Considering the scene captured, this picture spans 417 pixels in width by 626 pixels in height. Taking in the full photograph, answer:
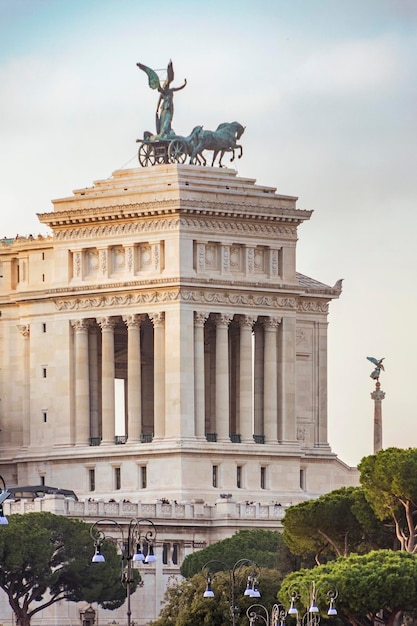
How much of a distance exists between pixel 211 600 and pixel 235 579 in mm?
1484

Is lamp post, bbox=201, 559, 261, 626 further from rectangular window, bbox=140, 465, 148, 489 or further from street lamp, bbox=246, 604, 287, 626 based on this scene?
rectangular window, bbox=140, 465, 148, 489

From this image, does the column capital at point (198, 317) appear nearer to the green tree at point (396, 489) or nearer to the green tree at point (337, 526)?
the green tree at point (337, 526)

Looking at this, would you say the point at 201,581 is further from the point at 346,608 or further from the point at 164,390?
the point at 164,390

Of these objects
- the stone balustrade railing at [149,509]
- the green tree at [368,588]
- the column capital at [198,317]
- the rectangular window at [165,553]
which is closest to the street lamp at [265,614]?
the green tree at [368,588]

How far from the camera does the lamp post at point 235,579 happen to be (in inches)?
5832

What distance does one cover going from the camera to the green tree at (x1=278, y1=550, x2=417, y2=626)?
158 metres

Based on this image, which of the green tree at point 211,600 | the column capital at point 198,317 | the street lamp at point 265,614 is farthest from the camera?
the column capital at point 198,317

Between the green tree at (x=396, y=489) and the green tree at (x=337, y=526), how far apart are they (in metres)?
1.09

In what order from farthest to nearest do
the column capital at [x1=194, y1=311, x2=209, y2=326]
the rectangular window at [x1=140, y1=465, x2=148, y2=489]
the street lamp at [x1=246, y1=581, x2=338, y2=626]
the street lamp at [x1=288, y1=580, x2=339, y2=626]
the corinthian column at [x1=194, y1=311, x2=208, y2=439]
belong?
1. the column capital at [x1=194, y1=311, x2=209, y2=326]
2. the corinthian column at [x1=194, y1=311, x2=208, y2=439]
3. the rectangular window at [x1=140, y1=465, x2=148, y2=489]
4. the street lamp at [x1=288, y1=580, x2=339, y2=626]
5. the street lamp at [x1=246, y1=581, x2=338, y2=626]

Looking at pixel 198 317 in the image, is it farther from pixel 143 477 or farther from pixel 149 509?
pixel 149 509

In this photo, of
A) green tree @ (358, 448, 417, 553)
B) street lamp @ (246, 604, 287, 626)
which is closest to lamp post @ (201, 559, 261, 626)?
street lamp @ (246, 604, 287, 626)

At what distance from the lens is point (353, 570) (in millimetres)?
158750

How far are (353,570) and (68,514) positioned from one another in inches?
1286

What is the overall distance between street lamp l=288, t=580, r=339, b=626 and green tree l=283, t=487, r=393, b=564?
46.2ft
